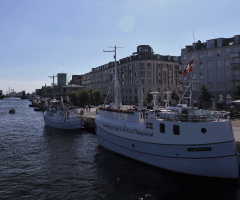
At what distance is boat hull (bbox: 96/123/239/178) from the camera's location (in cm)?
1933

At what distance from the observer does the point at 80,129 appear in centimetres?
4981

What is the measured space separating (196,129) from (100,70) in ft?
382

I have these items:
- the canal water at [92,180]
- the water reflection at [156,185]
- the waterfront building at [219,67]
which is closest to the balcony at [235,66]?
the waterfront building at [219,67]

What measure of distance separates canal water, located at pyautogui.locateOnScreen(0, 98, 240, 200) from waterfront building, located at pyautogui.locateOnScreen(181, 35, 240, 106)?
48.4 meters

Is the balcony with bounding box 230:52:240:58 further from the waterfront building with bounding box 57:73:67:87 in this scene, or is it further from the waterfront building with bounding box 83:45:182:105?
the waterfront building with bounding box 57:73:67:87

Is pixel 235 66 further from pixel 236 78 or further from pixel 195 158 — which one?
pixel 195 158

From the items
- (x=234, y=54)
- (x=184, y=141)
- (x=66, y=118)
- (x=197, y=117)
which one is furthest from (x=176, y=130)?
(x=234, y=54)

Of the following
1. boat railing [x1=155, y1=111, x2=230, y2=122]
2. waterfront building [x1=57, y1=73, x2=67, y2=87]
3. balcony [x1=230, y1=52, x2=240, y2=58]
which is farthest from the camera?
waterfront building [x1=57, y1=73, x2=67, y2=87]

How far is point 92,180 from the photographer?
2102 centimetres

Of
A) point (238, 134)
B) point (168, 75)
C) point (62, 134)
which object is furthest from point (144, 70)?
point (238, 134)

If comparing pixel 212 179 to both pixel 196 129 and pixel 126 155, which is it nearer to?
pixel 196 129

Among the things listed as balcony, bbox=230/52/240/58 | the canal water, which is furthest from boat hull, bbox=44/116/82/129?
balcony, bbox=230/52/240/58

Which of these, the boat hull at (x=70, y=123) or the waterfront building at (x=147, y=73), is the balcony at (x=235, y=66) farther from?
the boat hull at (x=70, y=123)

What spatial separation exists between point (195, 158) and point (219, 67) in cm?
5614
